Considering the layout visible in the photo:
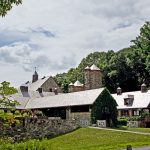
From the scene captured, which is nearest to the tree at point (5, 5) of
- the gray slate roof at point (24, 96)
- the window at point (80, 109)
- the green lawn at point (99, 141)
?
Answer: the green lawn at point (99, 141)

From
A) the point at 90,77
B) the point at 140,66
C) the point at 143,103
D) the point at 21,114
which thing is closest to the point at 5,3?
the point at 21,114

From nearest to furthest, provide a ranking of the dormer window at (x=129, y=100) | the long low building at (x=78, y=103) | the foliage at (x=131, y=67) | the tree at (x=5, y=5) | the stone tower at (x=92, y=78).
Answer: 1. the tree at (x=5, y=5)
2. the long low building at (x=78, y=103)
3. the dormer window at (x=129, y=100)
4. the stone tower at (x=92, y=78)
5. the foliage at (x=131, y=67)

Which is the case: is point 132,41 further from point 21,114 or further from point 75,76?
point 21,114

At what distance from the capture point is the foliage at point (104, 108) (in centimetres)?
5359

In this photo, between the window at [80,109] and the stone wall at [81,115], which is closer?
the stone wall at [81,115]

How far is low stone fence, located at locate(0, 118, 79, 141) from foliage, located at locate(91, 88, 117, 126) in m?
7.25

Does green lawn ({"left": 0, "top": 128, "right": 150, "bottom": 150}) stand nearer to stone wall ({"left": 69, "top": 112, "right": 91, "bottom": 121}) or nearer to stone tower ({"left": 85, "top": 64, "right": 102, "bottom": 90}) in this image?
stone wall ({"left": 69, "top": 112, "right": 91, "bottom": 121})

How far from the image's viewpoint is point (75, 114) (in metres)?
56.3

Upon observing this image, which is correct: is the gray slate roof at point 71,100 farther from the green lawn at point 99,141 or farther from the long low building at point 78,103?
the green lawn at point 99,141

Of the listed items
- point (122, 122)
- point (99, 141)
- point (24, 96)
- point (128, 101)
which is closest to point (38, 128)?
point (99, 141)

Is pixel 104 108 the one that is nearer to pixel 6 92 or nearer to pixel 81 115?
pixel 81 115

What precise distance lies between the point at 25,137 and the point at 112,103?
1937 cm

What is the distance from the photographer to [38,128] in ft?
136

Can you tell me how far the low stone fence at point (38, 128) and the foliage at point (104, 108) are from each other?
7252 mm
